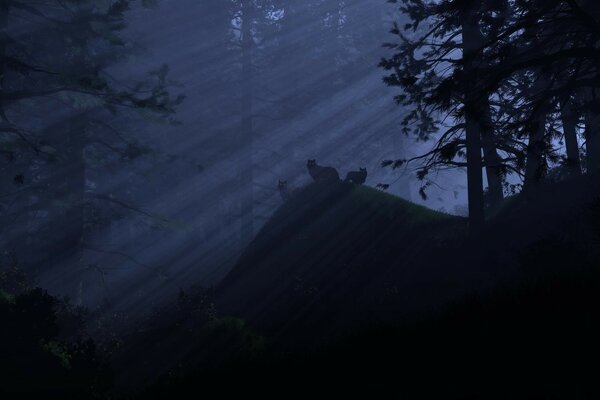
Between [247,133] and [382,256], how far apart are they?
16.5 m

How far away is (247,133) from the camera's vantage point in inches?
1147

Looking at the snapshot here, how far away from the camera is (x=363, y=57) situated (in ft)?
124

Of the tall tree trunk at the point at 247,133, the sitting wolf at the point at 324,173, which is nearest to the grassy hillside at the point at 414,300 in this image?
the sitting wolf at the point at 324,173

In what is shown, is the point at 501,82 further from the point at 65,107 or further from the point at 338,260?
the point at 65,107

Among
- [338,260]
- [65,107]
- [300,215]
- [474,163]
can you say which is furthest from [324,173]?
[65,107]

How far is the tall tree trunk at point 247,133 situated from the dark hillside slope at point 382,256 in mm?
9785

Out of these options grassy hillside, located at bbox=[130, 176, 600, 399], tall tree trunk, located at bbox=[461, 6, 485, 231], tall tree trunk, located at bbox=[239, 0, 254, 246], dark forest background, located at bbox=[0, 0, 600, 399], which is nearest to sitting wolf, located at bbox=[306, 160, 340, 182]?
dark forest background, located at bbox=[0, 0, 600, 399]

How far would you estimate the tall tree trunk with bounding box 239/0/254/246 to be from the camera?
1123 inches

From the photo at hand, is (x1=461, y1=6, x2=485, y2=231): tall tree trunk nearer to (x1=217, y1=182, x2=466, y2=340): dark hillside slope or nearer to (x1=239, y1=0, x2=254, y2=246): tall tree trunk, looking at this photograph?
(x1=217, y1=182, x2=466, y2=340): dark hillside slope

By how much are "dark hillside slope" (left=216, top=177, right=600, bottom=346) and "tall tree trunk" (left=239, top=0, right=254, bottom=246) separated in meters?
9.79

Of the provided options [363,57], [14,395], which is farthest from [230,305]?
[363,57]

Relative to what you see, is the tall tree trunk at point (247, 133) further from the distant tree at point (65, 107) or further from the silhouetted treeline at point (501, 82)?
the silhouetted treeline at point (501, 82)

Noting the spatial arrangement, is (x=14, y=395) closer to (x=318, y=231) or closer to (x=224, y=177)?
(x=318, y=231)

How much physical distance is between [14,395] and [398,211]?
10999mm
